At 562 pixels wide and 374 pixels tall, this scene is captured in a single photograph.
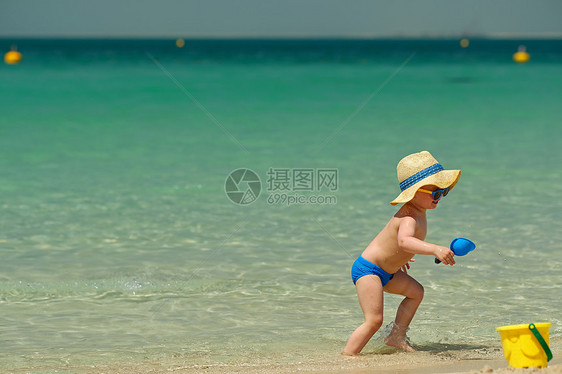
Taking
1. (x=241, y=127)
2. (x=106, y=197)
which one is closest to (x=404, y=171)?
(x=106, y=197)

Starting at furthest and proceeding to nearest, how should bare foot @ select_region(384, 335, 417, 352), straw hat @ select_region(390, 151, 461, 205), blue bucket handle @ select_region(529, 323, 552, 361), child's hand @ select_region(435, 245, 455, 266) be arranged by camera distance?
bare foot @ select_region(384, 335, 417, 352), straw hat @ select_region(390, 151, 461, 205), child's hand @ select_region(435, 245, 455, 266), blue bucket handle @ select_region(529, 323, 552, 361)

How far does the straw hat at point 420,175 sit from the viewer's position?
12.6 ft

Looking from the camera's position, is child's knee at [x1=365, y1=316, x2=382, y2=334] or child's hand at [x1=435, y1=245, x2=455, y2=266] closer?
child's hand at [x1=435, y1=245, x2=455, y2=266]

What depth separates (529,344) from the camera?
10.8 ft

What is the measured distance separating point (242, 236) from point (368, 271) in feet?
9.34

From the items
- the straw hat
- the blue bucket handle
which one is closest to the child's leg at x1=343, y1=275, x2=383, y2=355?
the straw hat

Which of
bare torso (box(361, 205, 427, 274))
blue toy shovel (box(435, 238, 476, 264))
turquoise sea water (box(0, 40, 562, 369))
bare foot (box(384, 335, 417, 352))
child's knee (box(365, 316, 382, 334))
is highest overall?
blue toy shovel (box(435, 238, 476, 264))

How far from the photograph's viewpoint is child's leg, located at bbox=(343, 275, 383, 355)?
12.8ft

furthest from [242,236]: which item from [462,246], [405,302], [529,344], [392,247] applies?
[529,344]

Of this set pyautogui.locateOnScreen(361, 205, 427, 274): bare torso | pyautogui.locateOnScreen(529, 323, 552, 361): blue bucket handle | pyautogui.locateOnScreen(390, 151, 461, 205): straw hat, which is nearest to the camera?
pyautogui.locateOnScreen(529, 323, 552, 361): blue bucket handle

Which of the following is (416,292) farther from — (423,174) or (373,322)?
(423,174)

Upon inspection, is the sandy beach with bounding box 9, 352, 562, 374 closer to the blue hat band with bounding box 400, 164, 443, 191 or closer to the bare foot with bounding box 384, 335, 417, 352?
the bare foot with bounding box 384, 335, 417, 352

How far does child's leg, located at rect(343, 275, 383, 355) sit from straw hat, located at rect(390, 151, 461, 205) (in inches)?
18.3

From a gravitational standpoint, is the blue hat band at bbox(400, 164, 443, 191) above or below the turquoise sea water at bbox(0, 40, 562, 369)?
above
